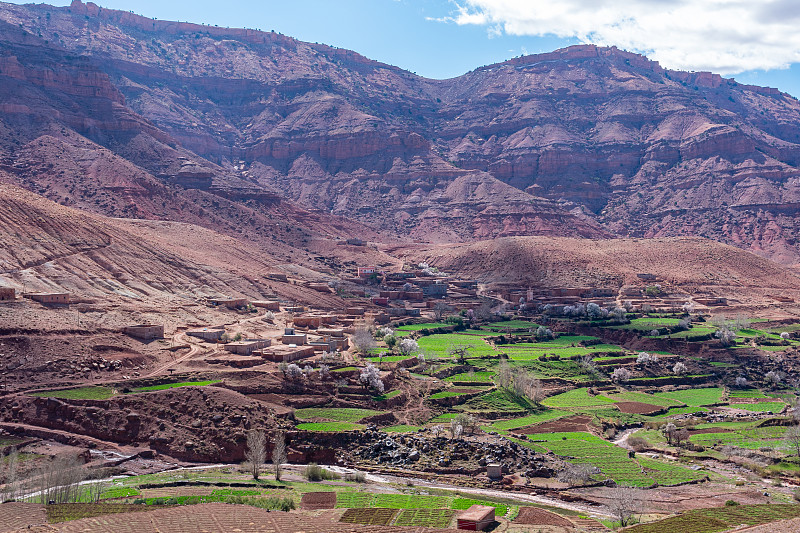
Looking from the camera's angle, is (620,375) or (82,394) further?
(620,375)

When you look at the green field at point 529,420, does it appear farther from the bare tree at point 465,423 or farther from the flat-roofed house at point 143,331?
the flat-roofed house at point 143,331

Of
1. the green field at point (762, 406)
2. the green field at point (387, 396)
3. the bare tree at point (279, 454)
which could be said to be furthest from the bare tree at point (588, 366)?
the bare tree at point (279, 454)

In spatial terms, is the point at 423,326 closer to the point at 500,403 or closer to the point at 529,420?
the point at 500,403

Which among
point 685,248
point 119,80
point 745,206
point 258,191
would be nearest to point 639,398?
point 685,248

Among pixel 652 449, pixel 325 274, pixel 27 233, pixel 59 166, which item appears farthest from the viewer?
pixel 59 166

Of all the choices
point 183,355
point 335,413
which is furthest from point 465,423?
point 183,355

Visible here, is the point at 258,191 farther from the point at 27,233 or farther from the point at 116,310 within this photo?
the point at 116,310

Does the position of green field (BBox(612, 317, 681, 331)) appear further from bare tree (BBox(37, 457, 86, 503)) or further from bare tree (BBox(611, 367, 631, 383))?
bare tree (BBox(37, 457, 86, 503))
